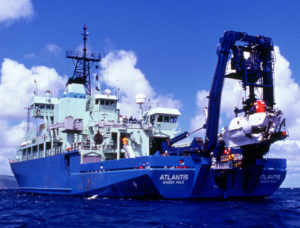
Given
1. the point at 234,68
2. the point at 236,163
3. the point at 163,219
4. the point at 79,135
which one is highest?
the point at 234,68

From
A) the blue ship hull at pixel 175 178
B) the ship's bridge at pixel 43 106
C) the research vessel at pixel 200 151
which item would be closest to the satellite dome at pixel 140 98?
the research vessel at pixel 200 151

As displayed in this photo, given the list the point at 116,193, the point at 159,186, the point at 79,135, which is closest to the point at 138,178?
the point at 159,186

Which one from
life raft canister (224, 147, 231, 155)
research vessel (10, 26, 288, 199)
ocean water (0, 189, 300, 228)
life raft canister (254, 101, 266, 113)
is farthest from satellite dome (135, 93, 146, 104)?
ocean water (0, 189, 300, 228)

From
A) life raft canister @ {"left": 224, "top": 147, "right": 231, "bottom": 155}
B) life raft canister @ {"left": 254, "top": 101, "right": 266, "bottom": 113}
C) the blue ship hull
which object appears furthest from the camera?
life raft canister @ {"left": 224, "top": 147, "right": 231, "bottom": 155}

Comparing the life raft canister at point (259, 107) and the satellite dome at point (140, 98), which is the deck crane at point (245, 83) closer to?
the life raft canister at point (259, 107)

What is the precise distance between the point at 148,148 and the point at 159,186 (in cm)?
717

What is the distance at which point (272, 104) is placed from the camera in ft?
84.6

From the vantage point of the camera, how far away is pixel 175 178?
24094 mm

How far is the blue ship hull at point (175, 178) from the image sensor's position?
2400 centimetres

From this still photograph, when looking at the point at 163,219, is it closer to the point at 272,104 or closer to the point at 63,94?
the point at 272,104

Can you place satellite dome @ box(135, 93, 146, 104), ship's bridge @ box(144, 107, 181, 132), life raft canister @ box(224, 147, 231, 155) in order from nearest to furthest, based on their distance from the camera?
life raft canister @ box(224, 147, 231, 155)
satellite dome @ box(135, 93, 146, 104)
ship's bridge @ box(144, 107, 181, 132)

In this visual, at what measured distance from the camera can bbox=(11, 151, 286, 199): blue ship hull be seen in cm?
2400

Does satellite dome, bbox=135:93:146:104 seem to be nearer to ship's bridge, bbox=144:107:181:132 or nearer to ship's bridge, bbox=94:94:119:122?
ship's bridge, bbox=144:107:181:132

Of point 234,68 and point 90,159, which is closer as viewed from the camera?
point 234,68
